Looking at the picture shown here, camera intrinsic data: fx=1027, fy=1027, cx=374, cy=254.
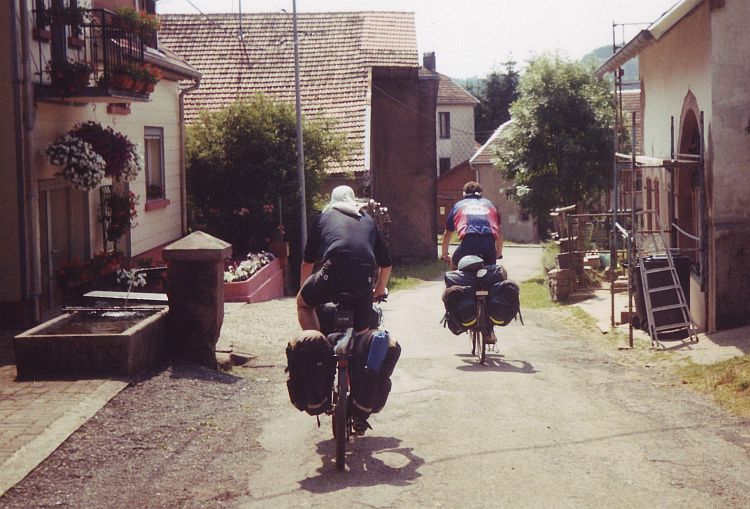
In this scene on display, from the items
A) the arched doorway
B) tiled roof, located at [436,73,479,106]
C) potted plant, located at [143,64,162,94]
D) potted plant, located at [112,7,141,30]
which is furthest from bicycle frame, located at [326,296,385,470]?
tiled roof, located at [436,73,479,106]

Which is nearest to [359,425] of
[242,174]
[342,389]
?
[342,389]

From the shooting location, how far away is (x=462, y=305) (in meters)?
10.7

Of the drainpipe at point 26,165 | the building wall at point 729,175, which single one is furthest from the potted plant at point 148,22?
the building wall at point 729,175

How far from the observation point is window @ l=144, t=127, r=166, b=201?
62.4 feet

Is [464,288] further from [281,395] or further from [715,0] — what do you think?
[715,0]

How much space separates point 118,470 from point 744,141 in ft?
31.8

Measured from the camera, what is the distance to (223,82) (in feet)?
104

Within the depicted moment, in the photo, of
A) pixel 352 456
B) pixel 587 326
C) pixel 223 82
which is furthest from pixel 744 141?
pixel 223 82

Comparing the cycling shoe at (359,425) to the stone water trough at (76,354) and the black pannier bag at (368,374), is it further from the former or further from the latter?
the stone water trough at (76,354)

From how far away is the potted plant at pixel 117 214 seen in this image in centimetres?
1568

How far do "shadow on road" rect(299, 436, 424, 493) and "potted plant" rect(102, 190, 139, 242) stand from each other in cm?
959

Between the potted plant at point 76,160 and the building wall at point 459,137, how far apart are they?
204ft

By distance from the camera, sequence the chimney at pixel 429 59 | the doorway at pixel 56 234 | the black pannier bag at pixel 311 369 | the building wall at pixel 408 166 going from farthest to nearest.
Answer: the chimney at pixel 429 59, the building wall at pixel 408 166, the doorway at pixel 56 234, the black pannier bag at pixel 311 369

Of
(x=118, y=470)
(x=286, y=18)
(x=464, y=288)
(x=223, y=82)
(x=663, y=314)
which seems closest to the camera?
(x=118, y=470)
